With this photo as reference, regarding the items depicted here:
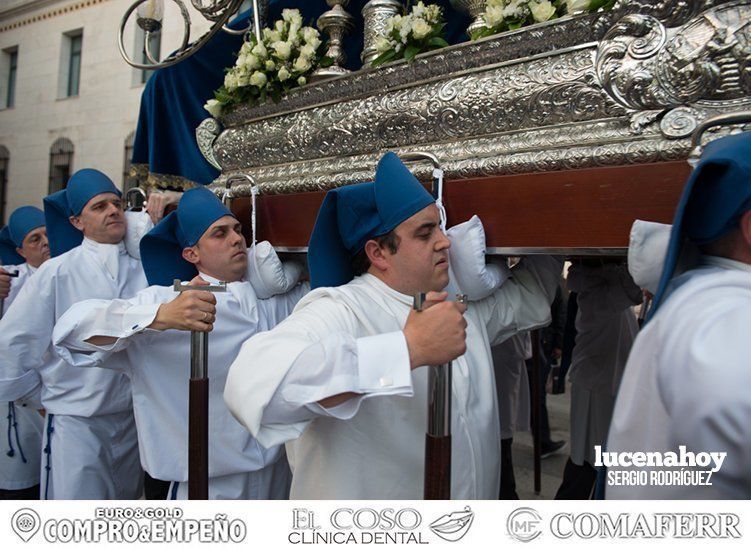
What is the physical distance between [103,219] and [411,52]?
1892 mm

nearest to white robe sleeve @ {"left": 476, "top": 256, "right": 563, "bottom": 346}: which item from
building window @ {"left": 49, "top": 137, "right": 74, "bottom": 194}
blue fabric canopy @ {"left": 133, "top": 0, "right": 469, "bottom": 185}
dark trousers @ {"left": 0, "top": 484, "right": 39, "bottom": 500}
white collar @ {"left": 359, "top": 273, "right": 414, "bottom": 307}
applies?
white collar @ {"left": 359, "top": 273, "right": 414, "bottom": 307}

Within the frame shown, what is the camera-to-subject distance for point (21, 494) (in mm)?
3014

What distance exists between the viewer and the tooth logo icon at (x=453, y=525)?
1.15 meters

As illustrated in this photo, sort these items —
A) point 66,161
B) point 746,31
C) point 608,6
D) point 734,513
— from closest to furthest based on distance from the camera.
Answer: point 734,513 < point 746,31 < point 608,6 < point 66,161

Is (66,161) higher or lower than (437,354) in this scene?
higher

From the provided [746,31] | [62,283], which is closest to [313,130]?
[746,31]

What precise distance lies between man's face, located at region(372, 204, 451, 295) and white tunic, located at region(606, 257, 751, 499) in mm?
630

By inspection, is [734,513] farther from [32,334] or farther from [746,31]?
[32,334]

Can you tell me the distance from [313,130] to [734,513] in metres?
1.67

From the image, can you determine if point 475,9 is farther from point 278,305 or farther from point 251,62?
point 278,305

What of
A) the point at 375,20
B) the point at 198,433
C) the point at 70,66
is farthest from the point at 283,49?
the point at 70,66

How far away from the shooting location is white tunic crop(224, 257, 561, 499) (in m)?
1.20

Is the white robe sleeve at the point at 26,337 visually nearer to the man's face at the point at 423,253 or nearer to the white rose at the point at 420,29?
the man's face at the point at 423,253

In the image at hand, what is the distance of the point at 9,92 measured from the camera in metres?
14.6
